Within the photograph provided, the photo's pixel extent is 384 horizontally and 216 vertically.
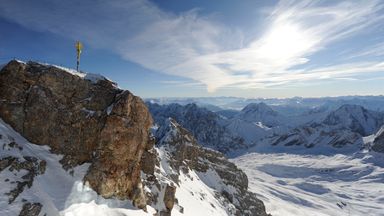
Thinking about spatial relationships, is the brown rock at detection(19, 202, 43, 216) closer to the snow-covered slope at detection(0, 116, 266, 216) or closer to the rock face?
the snow-covered slope at detection(0, 116, 266, 216)

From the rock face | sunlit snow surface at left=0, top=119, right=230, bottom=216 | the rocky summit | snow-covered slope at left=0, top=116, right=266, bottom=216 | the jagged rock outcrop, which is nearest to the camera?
snow-covered slope at left=0, top=116, right=266, bottom=216

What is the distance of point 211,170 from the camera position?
9831cm

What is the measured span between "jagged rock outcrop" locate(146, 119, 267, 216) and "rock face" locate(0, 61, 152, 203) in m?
37.9

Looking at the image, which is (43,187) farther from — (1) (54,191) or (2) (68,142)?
(2) (68,142)

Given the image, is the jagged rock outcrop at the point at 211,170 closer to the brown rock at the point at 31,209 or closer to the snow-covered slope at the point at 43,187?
the snow-covered slope at the point at 43,187

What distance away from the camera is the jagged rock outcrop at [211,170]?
283 feet

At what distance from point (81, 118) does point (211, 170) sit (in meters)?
63.4

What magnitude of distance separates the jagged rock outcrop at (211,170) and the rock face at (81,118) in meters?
37.9

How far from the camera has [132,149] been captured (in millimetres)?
42188

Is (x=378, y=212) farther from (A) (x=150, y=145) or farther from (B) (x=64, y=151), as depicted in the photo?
(B) (x=64, y=151)

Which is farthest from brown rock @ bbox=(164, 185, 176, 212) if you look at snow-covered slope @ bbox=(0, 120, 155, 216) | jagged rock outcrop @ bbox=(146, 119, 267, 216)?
jagged rock outcrop @ bbox=(146, 119, 267, 216)

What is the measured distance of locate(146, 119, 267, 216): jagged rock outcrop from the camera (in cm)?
8638

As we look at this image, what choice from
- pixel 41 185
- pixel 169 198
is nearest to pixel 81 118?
pixel 41 185

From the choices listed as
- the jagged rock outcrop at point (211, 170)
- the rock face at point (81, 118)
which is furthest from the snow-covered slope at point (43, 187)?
the jagged rock outcrop at point (211, 170)
